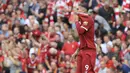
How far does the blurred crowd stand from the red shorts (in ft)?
13.1

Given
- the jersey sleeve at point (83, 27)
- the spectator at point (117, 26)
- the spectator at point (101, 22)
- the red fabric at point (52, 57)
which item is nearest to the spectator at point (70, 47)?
the red fabric at point (52, 57)

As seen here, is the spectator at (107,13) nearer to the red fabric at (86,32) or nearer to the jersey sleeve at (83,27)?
the red fabric at (86,32)

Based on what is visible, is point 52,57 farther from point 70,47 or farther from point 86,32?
point 86,32

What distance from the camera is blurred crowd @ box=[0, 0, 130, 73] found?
15836 millimetres

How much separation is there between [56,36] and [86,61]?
658 cm

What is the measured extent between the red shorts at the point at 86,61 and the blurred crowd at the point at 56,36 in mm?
3984

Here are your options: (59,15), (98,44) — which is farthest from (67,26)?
(98,44)

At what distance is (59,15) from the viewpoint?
19031mm

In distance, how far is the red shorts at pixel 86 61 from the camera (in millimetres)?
10931

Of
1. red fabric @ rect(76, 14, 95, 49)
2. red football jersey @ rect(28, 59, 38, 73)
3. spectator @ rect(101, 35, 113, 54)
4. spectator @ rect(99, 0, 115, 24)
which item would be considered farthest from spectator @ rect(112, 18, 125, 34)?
red fabric @ rect(76, 14, 95, 49)

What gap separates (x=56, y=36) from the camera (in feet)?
57.3

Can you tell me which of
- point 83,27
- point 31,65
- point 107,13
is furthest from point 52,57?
point 83,27

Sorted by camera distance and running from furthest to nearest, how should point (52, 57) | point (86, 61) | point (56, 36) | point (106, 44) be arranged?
point (56, 36), point (52, 57), point (106, 44), point (86, 61)

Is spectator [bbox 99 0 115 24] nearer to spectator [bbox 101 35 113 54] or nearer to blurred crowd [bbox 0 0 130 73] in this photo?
blurred crowd [bbox 0 0 130 73]
